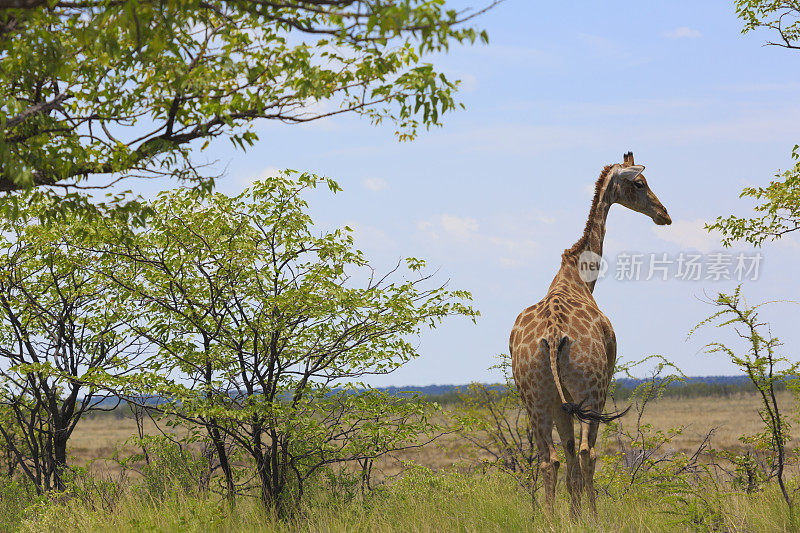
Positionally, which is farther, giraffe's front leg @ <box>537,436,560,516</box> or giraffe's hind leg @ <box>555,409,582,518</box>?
giraffe's hind leg @ <box>555,409,582,518</box>

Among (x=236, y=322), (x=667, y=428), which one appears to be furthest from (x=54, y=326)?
(x=667, y=428)

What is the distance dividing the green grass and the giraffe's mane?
3197 millimetres

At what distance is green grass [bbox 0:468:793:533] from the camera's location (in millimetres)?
7629

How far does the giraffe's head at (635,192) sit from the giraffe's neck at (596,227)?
0.13 metres

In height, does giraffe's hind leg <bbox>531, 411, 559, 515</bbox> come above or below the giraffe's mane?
below

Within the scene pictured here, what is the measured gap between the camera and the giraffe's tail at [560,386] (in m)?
7.37

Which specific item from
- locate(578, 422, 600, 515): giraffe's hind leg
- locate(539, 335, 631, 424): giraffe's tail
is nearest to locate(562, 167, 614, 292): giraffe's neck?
locate(539, 335, 631, 424): giraffe's tail

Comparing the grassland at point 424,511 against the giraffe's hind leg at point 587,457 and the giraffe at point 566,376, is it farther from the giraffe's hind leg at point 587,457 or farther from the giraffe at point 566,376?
the giraffe at point 566,376

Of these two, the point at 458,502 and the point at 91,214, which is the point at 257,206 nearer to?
the point at 91,214

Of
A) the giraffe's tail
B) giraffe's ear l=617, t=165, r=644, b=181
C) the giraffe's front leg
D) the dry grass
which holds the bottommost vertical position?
the dry grass

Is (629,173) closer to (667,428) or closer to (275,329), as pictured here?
(275,329)

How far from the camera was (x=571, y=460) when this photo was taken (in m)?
7.67

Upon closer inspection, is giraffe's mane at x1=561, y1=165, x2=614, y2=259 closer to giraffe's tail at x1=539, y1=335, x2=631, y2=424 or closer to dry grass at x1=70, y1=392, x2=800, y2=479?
giraffe's tail at x1=539, y1=335, x2=631, y2=424

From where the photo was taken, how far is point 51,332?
1160 cm
